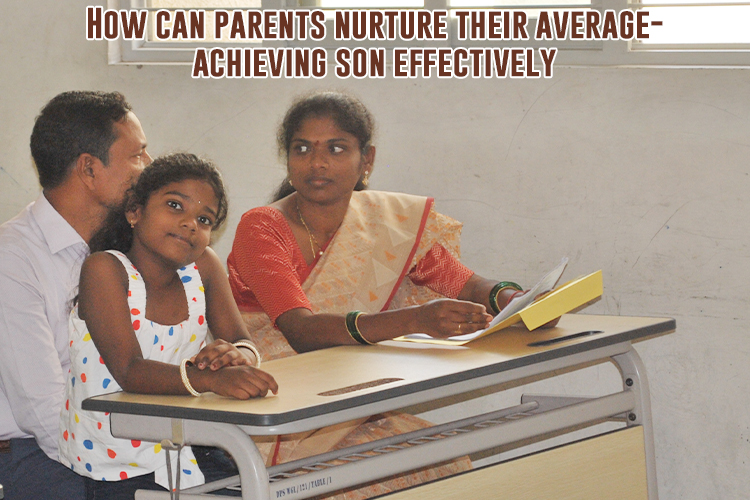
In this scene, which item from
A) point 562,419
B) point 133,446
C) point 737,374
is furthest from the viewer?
point 737,374

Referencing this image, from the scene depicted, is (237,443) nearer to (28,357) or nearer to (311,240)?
(28,357)

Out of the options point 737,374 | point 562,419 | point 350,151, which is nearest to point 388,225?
point 350,151

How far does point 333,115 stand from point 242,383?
3.73 feet

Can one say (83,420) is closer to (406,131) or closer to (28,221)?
(28,221)

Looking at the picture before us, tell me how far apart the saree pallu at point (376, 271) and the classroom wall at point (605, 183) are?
0.40 m

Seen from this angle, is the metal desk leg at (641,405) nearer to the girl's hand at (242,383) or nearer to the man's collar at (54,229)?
the girl's hand at (242,383)

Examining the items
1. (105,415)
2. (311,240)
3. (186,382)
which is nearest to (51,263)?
(105,415)

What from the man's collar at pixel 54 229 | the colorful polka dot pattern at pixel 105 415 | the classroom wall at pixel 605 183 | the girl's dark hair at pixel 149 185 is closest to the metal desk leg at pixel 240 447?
the colorful polka dot pattern at pixel 105 415

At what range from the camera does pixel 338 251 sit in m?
2.48

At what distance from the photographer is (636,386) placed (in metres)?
2.28

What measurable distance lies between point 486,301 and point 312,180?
592mm

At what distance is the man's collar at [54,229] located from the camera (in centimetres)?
218

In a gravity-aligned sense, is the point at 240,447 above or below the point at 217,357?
below

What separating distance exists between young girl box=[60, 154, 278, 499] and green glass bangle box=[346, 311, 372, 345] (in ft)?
0.83
